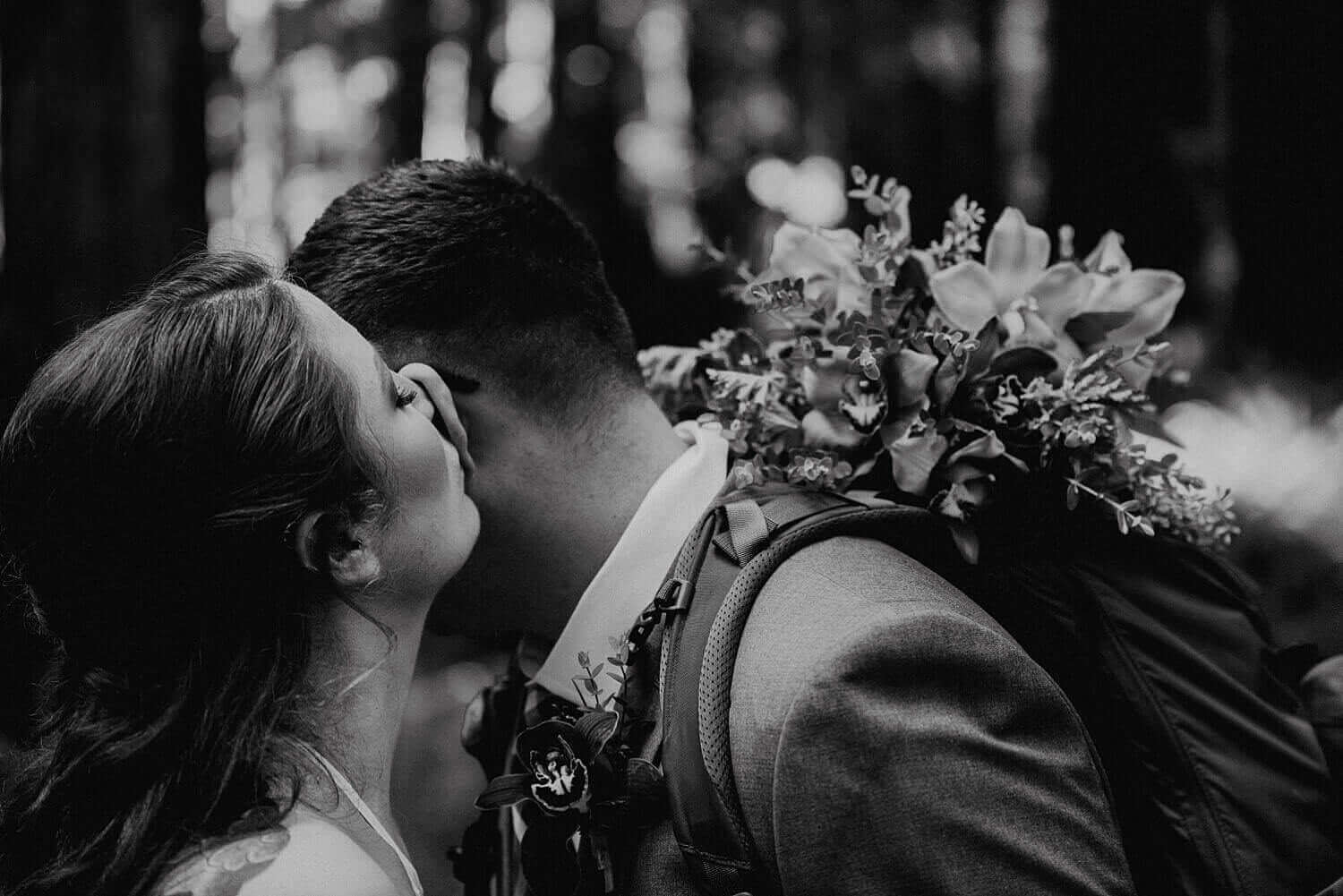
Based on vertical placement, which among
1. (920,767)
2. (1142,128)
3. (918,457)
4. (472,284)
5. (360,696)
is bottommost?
(360,696)

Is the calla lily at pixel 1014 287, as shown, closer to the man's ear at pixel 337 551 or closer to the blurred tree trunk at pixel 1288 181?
the man's ear at pixel 337 551

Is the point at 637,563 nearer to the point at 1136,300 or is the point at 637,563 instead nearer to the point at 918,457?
the point at 918,457

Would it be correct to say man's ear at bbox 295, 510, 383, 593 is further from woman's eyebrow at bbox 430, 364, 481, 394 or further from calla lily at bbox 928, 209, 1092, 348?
calla lily at bbox 928, 209, 1092, 348

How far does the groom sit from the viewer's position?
1.34m

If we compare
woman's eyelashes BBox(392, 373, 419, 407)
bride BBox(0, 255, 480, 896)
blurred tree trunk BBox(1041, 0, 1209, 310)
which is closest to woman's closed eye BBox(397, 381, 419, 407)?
woman's eyelashes BBox(392, 373, 419, 407)

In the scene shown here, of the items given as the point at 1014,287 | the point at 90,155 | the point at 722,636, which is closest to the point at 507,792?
the point at 722,636

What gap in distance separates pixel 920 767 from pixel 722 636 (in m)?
0.30

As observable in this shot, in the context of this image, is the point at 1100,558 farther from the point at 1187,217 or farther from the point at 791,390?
the point at 1187,217

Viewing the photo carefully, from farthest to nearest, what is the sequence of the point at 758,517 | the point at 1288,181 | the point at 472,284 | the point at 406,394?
1. the point at 1288,181
2. the point at 472,284
3. the point at 406,394
4. the point at 758,517

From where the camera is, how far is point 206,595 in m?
1.53

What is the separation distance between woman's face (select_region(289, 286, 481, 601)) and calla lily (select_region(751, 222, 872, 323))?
57 centimetres

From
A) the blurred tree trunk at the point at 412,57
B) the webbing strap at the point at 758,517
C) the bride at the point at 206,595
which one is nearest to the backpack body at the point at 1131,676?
the webbing strap at the point at 758,517

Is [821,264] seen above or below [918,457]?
above

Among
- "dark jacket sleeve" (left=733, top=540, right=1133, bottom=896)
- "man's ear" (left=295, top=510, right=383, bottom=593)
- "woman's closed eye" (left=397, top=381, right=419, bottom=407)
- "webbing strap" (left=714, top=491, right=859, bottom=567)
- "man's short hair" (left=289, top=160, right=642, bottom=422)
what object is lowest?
"dark jacket sleeve" (left=733, top=540, right=1133, bottom=896)
